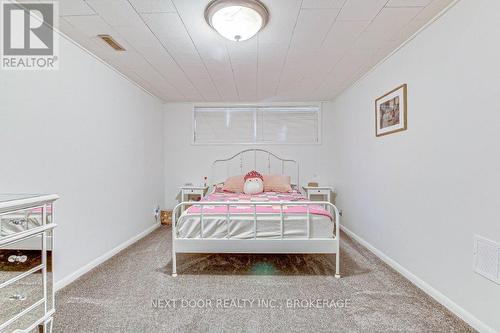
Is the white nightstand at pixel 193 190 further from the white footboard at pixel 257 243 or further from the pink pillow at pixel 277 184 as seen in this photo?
the white footboard at pixel 257 243

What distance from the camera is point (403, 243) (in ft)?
7.77

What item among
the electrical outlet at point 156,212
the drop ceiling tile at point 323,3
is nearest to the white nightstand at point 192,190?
the electrical outlet at point 156,212

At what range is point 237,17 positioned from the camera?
70.2 inches

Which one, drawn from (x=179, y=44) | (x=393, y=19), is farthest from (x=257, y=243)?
(x=393, y=19)

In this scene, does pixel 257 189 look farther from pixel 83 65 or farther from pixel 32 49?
pixel 32 49

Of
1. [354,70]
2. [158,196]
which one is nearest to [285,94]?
[354,70]

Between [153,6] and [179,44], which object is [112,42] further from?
[153,6]

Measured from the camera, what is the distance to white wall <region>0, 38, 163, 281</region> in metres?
1.80

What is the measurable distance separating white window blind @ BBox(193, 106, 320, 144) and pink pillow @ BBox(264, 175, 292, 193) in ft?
2.72

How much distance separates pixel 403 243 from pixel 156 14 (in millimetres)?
2912

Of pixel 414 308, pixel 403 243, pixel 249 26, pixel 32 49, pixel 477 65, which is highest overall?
pixel 249 26

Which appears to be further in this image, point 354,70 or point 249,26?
point 354,70

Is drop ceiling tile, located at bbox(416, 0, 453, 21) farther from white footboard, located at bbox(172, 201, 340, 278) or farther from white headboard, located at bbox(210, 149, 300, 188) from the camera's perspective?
white headboard, located at bbox(210, 149, 300, 188)

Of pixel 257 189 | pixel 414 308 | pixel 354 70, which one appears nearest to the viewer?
pixel 414 308
